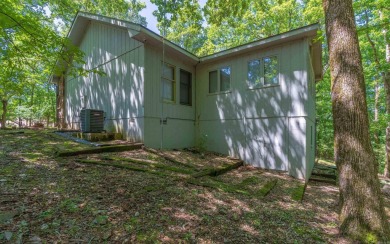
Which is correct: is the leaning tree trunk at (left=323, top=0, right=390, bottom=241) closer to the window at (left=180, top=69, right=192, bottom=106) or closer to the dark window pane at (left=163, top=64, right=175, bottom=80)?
the dark window pane at (left=163, top=64, right=175, bottom=80)

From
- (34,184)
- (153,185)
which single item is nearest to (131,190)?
(153,185)

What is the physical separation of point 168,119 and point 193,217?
5.80m

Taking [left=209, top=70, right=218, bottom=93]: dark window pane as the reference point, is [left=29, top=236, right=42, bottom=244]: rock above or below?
below

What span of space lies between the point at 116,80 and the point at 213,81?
4173mm

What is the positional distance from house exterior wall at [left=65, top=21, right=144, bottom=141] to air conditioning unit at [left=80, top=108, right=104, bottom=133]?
24.2 inches

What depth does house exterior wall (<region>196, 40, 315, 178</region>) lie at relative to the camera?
24.0 ft

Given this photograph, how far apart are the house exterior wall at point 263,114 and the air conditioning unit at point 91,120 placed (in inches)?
166

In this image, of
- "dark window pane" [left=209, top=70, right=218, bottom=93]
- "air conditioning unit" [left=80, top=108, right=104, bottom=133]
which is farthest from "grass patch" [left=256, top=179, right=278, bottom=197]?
"air conditioning unit" [left=80, top=108, right=104, bottom=133]

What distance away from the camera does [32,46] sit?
6.48m

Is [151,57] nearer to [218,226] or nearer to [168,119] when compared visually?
[168,119]

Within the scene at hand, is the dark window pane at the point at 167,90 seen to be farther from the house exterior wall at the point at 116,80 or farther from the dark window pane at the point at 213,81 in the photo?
the dark window pane at the point at 213,81

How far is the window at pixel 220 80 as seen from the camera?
→ 9345mm

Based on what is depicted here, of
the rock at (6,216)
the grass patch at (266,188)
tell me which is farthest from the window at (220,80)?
the rock at (6,216)

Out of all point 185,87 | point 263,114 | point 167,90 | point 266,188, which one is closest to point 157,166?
point 266,188
